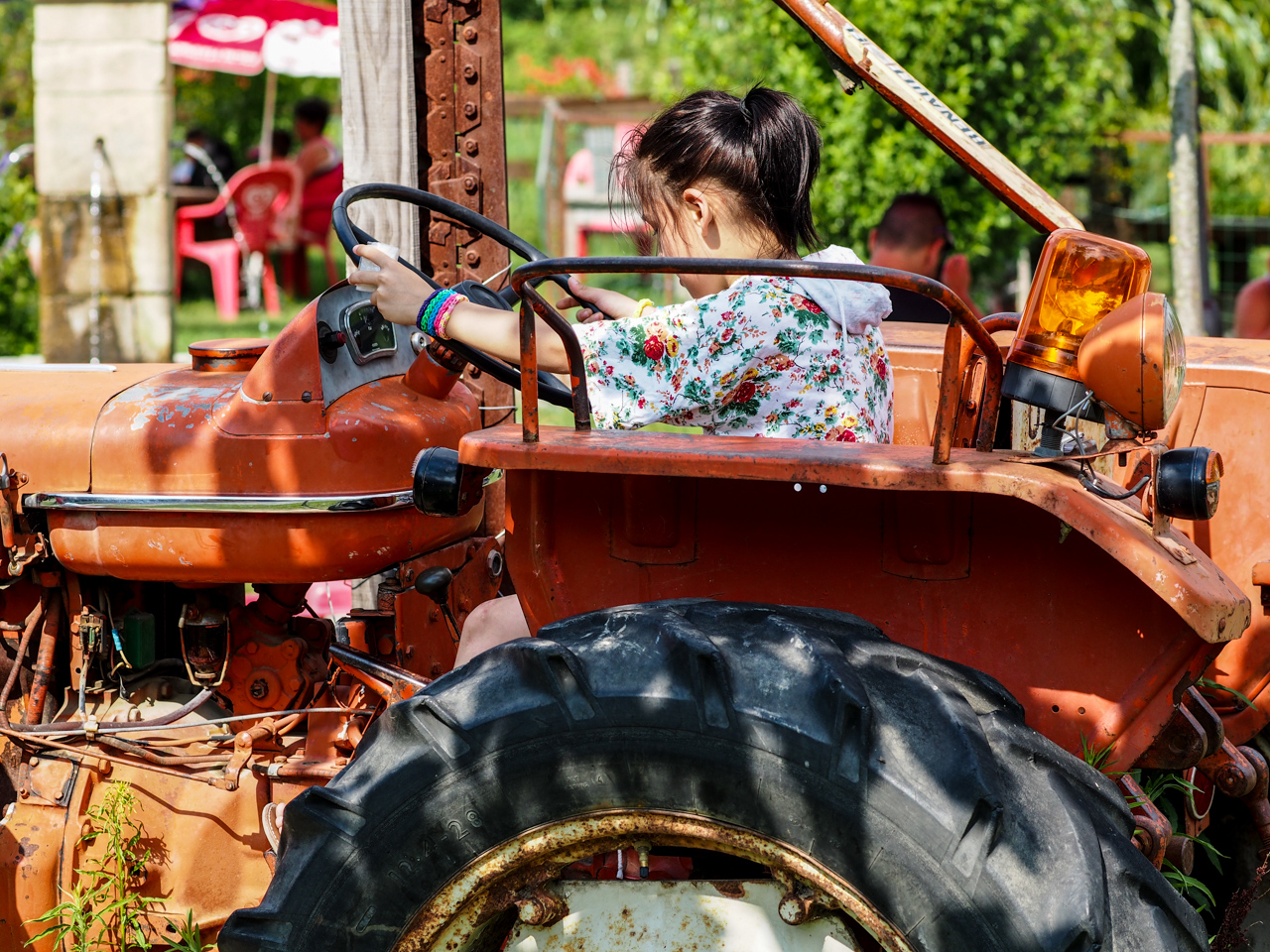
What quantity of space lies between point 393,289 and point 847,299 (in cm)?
76

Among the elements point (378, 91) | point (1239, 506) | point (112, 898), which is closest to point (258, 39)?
point (378, 91)

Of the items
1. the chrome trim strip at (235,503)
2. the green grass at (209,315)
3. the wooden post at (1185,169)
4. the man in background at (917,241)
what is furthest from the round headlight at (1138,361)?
the green grass at (209,315)

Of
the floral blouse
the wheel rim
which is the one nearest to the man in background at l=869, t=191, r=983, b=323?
the floral blouse

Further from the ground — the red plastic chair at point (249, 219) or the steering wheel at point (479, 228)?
the red plastic chair at point (249, 219)

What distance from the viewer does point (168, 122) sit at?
7.62m

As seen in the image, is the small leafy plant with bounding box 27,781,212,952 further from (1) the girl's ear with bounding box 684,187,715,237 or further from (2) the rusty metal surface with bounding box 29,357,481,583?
(1) the girl's ear with bounding box 684,187,715,237

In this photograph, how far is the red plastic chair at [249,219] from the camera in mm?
11133

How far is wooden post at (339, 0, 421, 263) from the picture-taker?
3.11 m

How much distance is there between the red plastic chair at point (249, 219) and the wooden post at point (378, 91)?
27.5 ft

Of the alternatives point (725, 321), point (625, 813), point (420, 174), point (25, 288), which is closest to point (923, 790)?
point (625, 813)

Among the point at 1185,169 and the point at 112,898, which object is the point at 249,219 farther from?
the point at 112,898

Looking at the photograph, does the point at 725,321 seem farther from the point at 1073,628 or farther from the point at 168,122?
the point at 168,122

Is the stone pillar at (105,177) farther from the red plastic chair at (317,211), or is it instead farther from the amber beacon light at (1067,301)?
the amber beacon light at (1067,301)

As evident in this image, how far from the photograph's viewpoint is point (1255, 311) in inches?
244
